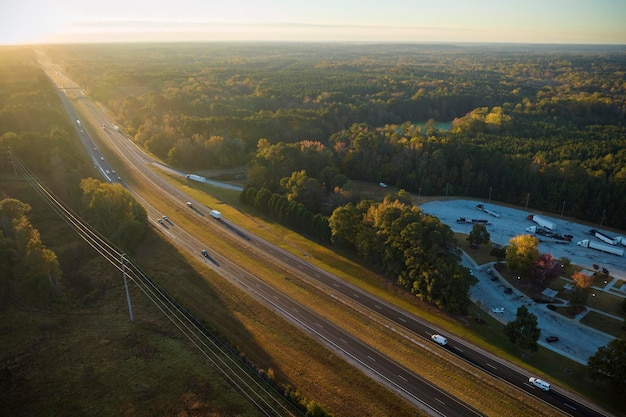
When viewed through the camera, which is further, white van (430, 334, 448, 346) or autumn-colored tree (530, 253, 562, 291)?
autumn-colored tree (530, 253, 562, 291)

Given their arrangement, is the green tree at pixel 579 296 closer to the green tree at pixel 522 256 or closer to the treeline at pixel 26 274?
Answer: the green tree at pixel 522 256

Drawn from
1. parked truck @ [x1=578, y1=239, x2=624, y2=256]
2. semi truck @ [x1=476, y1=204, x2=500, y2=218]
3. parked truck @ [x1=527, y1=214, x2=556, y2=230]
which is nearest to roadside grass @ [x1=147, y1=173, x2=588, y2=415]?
parked truck @ [x1=578, y1=239, x2=624, y2=256]

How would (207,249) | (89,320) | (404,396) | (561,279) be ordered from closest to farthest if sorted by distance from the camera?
1. (404,396)
2. (89,320)
3. (561,279)
4. (207,249)

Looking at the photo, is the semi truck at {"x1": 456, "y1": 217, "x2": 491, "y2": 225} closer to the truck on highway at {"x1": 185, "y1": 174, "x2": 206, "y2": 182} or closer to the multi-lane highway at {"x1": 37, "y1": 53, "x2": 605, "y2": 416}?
the multi-lane highway at {"x1": 37, "y1": 53, "x2": 605, "y2": 416}

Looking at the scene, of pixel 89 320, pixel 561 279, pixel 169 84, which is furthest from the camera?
pixel 169 84

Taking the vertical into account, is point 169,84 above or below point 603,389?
above

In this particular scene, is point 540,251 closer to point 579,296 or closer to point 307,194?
point 579,296

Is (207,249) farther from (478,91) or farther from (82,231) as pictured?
(478,91)

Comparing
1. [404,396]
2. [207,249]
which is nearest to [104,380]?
[404,396]
